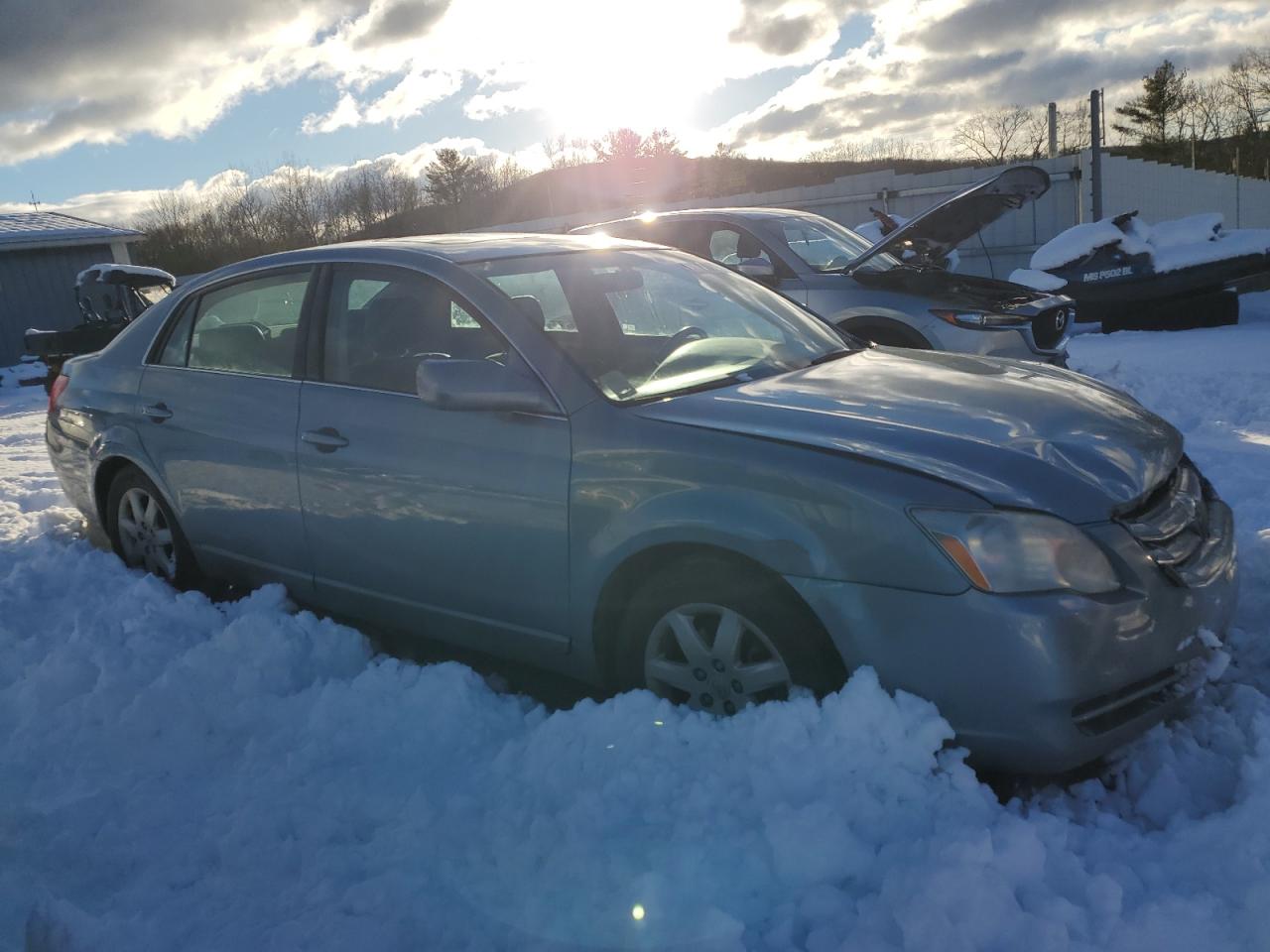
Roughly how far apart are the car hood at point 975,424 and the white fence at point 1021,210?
11427 mm

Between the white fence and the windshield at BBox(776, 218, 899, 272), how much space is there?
255 inches

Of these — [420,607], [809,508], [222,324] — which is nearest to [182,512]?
[222,324]

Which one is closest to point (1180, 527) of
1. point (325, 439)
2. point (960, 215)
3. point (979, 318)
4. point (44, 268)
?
point (325, 439)

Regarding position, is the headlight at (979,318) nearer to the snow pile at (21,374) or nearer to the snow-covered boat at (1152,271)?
the snow-covered boat at (1152,271)

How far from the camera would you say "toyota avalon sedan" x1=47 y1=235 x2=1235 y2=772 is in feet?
8.27

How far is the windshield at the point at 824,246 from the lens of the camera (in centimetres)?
766

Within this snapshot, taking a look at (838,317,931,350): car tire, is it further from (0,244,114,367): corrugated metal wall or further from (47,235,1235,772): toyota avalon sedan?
(0,244,114,367): corrugated metal wall

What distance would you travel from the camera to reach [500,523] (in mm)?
3242

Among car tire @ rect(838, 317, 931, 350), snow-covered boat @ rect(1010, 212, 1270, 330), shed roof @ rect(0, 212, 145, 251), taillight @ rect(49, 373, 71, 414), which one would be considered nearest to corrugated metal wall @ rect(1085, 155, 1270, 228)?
snow-covered boat @ rect(1010, 212, 1270, 330)

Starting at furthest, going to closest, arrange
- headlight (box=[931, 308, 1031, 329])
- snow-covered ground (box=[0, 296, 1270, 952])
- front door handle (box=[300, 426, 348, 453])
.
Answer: headlight (box=[931, 308, 1031, 329]), front door handle (box=[300, 426, 348, 453]), snow-covered ground (box=[0, 296, 1270, 952])

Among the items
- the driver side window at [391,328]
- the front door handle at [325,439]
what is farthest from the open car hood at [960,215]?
the front door handle at [325,439]

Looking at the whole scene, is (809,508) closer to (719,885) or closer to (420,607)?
(719,885)

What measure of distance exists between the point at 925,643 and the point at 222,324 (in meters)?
3.19

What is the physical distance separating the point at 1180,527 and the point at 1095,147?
15.7m
